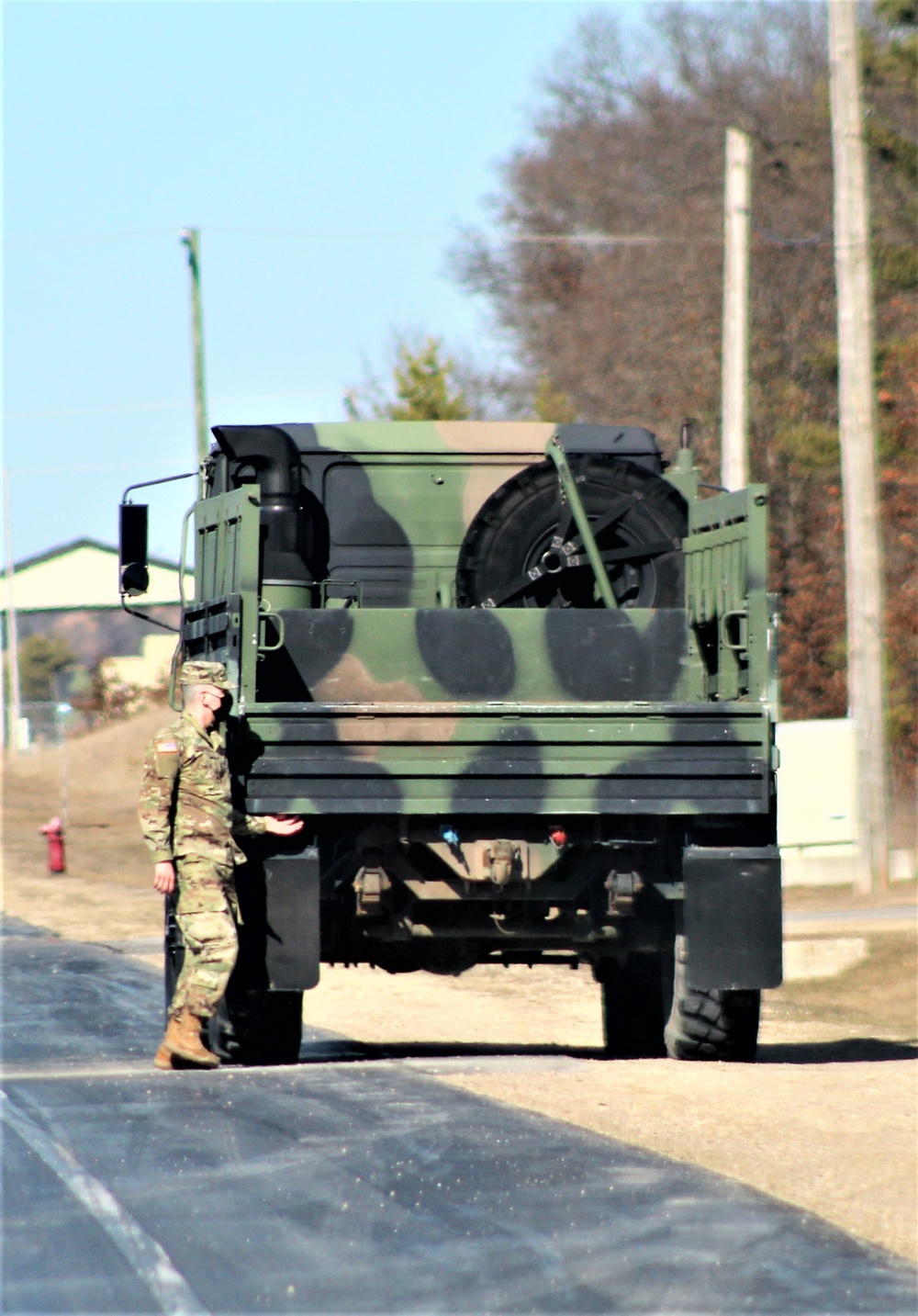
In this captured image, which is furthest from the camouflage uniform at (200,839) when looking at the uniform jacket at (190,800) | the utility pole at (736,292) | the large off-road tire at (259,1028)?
the utility pole at (736,292)

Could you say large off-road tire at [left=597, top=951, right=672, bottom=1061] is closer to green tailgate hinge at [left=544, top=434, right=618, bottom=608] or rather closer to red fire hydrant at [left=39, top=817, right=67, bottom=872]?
green tailgate hinge at [left=544, top=434, right=618, bottom=608]

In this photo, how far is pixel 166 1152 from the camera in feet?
23.7

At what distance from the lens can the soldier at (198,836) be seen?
9.31m

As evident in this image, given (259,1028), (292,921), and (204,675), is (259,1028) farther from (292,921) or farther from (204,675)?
(204,675)

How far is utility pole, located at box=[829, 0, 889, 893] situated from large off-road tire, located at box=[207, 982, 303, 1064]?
1219 centimetres

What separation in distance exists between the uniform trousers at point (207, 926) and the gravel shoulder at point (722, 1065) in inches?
39.5

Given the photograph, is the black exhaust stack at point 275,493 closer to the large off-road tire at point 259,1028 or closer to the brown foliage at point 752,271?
the large off-road tire at point 259,1028

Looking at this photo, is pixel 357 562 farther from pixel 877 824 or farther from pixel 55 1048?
pixel 877 824

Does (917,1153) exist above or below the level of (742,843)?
below

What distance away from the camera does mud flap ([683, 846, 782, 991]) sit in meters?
9.30

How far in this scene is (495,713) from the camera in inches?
367

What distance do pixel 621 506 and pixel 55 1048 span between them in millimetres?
4115

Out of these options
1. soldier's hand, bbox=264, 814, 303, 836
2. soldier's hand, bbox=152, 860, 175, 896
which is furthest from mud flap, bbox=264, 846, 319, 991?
soldier's hand, bbox=152, 860, 175, 896

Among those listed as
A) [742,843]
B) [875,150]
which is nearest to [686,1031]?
[742,843]
